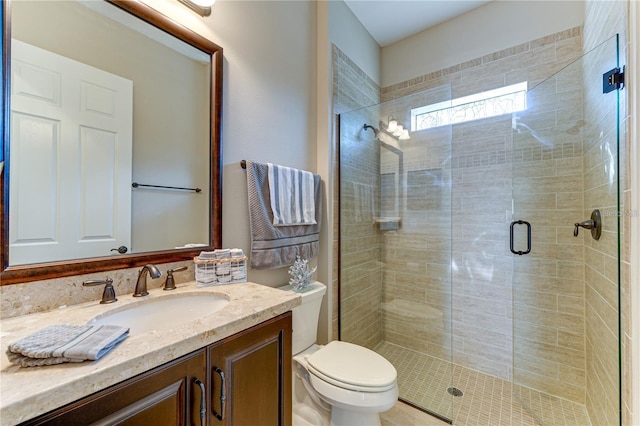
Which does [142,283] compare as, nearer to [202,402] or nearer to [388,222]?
[202,402]

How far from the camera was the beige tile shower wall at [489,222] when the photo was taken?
5.99ft

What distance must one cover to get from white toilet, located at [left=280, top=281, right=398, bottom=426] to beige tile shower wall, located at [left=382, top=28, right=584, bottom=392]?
963 mm

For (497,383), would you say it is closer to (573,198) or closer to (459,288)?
(459,288)

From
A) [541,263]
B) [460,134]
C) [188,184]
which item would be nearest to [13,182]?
[188,184]

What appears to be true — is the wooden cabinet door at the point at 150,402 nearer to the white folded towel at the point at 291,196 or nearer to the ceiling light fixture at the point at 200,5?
the white folded towel at the point at 291,196

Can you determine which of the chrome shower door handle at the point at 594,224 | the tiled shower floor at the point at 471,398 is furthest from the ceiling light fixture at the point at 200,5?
the tiled shower floor at the point at 471,398

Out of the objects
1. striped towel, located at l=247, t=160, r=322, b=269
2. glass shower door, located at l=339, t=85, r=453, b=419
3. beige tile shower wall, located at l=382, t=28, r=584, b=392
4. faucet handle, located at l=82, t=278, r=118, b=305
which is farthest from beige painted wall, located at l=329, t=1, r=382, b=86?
faucet handle, located at l=82, t=278, r=118, b=305

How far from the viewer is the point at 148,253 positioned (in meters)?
1.10

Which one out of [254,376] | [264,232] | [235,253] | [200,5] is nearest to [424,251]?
[264,232]

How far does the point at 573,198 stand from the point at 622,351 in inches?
39.9

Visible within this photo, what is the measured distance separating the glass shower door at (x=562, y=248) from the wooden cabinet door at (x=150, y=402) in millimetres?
1846

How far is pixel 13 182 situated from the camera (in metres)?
0.81

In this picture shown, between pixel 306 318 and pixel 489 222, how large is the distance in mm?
1589

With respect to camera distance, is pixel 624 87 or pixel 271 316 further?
pixel 624 87
